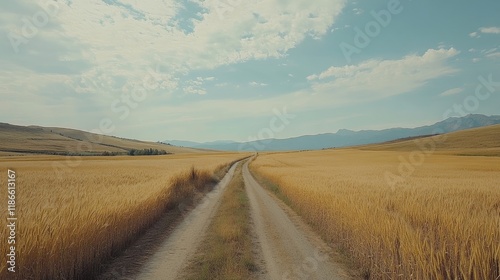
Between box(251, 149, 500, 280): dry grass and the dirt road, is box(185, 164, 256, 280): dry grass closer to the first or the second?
the dirt road

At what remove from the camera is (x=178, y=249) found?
1068 centimetres

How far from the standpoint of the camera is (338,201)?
13.9 meters

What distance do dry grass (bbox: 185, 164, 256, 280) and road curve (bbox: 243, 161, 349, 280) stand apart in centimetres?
51

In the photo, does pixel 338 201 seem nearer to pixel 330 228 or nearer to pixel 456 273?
pixel 330 228

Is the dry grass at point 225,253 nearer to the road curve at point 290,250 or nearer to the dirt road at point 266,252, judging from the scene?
the dirt road at point 266,252

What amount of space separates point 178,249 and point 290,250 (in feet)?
12.6

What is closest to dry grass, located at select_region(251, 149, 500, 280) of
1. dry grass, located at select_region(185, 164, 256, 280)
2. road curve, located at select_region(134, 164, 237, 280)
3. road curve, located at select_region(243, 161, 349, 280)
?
road curve, located at select_region(243, 161, 349, 280)

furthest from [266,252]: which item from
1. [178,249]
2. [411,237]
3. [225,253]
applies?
[411,237]

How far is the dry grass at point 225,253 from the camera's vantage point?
8.16 meters

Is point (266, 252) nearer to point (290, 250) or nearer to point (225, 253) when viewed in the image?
point (290, 250)

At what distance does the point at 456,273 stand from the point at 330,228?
283 inches

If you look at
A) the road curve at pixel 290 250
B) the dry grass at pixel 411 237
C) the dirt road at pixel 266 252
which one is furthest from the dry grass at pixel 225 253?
the dry grass at pixel 411 237

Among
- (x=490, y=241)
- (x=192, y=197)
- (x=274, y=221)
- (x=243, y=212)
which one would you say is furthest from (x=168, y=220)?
(x=490, y=241)

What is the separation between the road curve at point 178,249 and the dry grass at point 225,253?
35 cm
